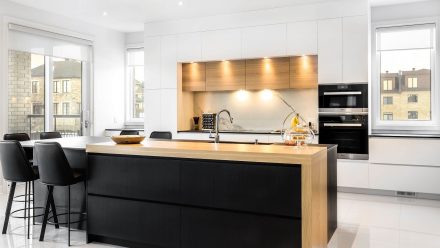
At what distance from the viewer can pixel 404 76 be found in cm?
604

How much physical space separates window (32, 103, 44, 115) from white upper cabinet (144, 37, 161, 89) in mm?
1846

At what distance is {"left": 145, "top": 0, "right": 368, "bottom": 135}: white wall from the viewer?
5754 mm

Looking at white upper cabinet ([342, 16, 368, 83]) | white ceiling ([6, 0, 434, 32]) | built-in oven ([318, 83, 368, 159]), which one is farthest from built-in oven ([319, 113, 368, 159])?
white ceiling ([6, 0, 434, 32])

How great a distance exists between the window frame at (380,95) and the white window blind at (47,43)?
5.23m

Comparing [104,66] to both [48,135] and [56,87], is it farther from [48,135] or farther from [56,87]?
[48,135]

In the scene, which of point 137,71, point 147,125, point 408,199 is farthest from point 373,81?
point 137,71

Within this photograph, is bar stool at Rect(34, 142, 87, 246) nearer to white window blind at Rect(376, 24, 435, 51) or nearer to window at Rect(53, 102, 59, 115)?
window at Rect(53, 102, 59, 115)

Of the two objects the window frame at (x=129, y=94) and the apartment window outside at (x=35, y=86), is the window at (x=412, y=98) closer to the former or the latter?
the window frame at (x=129, y=94)

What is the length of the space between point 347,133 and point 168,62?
11.0 ft

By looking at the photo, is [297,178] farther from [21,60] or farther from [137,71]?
[137,71]

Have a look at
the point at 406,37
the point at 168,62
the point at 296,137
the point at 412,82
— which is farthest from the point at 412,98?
the point at 168,62

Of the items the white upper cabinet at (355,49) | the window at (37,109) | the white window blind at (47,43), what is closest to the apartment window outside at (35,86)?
the window at (37,109)

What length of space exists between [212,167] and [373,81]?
425 centimetres

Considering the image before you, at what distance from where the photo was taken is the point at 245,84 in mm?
6422
